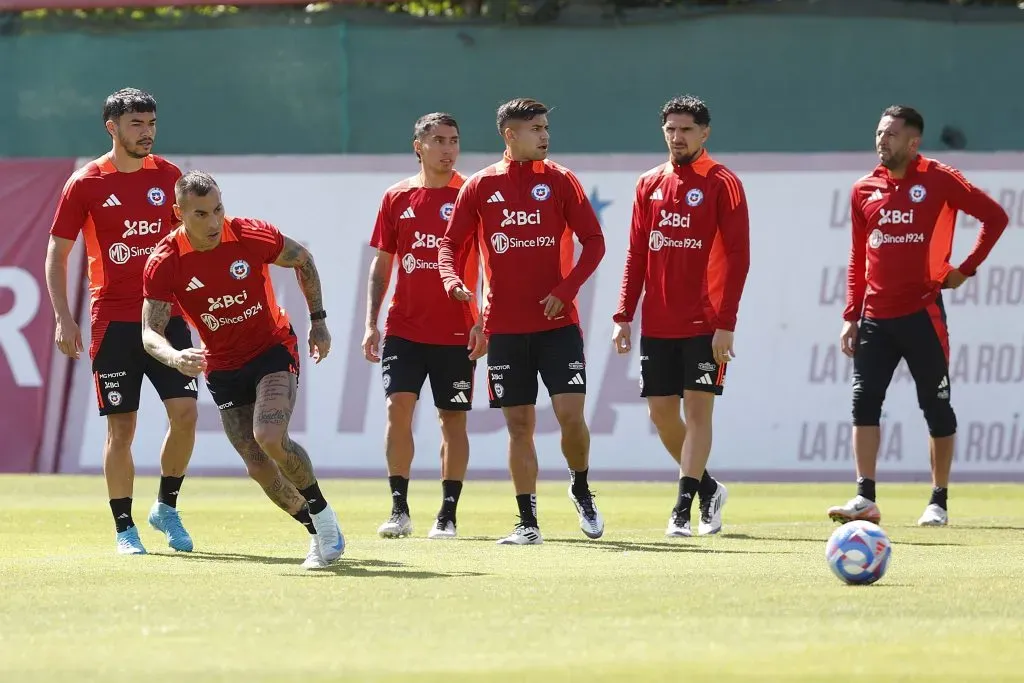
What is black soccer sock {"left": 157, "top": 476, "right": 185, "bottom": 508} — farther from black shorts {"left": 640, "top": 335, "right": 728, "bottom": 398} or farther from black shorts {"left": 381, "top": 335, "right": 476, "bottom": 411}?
black shorts {"left": 640, "top": 335, "right": 728, "bottom": 398}

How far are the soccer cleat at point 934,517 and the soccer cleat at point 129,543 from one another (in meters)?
4.79

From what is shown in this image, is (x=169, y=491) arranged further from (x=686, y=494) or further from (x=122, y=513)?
(x=686, y=494)

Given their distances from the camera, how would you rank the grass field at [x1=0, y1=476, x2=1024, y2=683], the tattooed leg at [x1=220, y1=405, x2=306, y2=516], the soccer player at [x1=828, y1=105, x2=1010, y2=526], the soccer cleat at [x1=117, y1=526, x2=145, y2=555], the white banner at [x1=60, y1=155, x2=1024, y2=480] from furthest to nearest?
the white banner at [x1=60, y1=155, x2=1024, y2=480]
the soccer player at [x1=828, y1=105, x2=1010, y2=526]
the soccer cleat at [x1=117, y1=526, x2=145, y2=555]
the tattooed leg at [x1=220, y1=405, x2=306, y2=516]
the grass field at [x1=0, y1=476, x2=1024, y2=683]

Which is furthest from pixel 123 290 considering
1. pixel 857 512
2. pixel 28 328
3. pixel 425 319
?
pixel 28 328

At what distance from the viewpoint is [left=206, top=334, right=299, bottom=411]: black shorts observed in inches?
352

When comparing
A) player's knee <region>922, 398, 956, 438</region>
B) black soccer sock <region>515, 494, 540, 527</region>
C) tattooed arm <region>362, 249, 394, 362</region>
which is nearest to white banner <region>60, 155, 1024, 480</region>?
player's knee <region>922, 398, 956, 438</region>

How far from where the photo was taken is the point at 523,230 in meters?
10.3

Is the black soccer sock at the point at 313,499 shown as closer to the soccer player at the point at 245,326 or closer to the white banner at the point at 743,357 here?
the soccer player at the point at 245,326

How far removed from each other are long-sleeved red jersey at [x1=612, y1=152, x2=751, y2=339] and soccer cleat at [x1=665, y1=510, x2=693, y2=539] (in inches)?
41.4

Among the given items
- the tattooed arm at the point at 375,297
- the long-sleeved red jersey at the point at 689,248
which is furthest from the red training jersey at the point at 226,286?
the long-sleeved red jersey at the point at 689,248

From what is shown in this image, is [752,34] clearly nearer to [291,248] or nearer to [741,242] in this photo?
[741,242]

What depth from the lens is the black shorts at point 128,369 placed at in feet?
33.4

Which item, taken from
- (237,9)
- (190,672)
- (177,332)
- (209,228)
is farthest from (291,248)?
(237,9)

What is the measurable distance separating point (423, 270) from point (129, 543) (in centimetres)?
256
